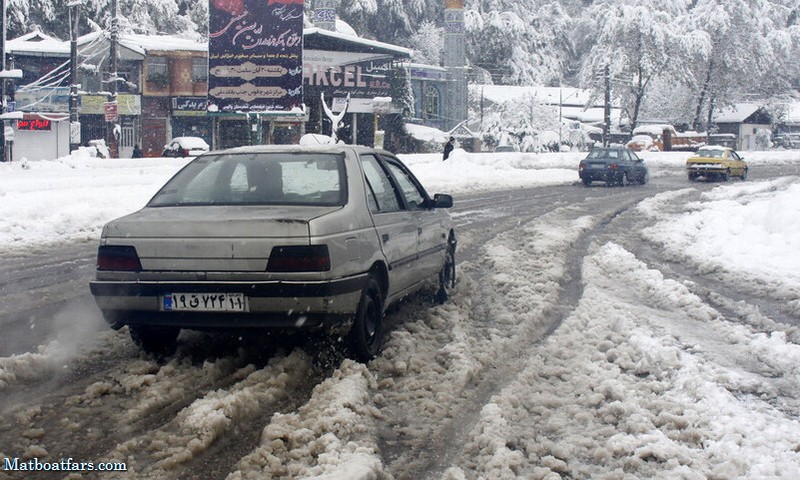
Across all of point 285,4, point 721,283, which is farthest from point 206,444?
point 285,4

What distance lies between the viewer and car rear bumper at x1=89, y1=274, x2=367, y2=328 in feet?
15.9

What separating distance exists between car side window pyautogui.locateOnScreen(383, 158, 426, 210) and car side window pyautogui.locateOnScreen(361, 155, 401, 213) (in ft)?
0.65

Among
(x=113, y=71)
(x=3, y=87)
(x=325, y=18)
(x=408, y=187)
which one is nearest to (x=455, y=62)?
(x=325, y=18)

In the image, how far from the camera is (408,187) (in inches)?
281

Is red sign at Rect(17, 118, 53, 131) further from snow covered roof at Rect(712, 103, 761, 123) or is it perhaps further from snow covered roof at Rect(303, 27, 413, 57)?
snow covered roof at Rect(712, 103, 761, 123)

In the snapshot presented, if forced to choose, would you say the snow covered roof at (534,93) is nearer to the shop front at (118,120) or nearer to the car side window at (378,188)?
the shop front at (118,120)

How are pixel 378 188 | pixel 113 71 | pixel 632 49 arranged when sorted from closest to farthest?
pixel 378 188, pixel 113 71, pixel 632 49

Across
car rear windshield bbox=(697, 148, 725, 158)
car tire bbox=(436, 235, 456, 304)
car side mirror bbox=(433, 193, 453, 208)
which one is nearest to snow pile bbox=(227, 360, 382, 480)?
car side mirror bbox=(433, 193, 453, 208)

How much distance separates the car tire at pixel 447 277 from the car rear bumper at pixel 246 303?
Result: 2713 mm

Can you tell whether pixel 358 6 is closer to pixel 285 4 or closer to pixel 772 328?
pixel 285 4

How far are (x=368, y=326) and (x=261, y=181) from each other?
49.0 inches

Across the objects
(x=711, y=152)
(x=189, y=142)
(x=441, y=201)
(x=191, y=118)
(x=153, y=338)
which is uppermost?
(x=191, y=118)

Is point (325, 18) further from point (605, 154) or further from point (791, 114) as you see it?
point (791, 114)

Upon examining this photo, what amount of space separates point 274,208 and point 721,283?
18.7 feet
